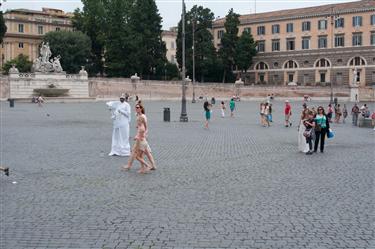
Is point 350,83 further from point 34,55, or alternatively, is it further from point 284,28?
point 34,55

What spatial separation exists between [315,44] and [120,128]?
70318 mm

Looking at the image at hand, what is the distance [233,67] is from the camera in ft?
279

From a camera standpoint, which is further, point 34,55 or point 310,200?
point 34,55

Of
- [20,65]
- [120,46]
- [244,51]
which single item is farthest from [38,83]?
[244,51]

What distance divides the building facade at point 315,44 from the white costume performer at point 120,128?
65.3 m

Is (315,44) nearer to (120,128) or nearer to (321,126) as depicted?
(321,126)

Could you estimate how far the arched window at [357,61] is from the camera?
7688 centimetres

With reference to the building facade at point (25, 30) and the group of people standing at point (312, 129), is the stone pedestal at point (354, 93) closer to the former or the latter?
the building facade at point (25, 30)

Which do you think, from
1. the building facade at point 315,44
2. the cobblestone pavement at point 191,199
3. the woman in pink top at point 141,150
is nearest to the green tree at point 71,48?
the building facade at point 315,44

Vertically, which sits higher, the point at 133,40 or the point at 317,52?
the point at 133,40

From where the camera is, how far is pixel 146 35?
2771 inches

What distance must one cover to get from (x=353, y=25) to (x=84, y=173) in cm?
7191

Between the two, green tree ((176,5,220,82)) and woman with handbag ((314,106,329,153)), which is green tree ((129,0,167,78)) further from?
woman with handbag ((314,106,329,153))

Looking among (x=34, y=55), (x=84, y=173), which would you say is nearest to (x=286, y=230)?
(x=84, y=173)
